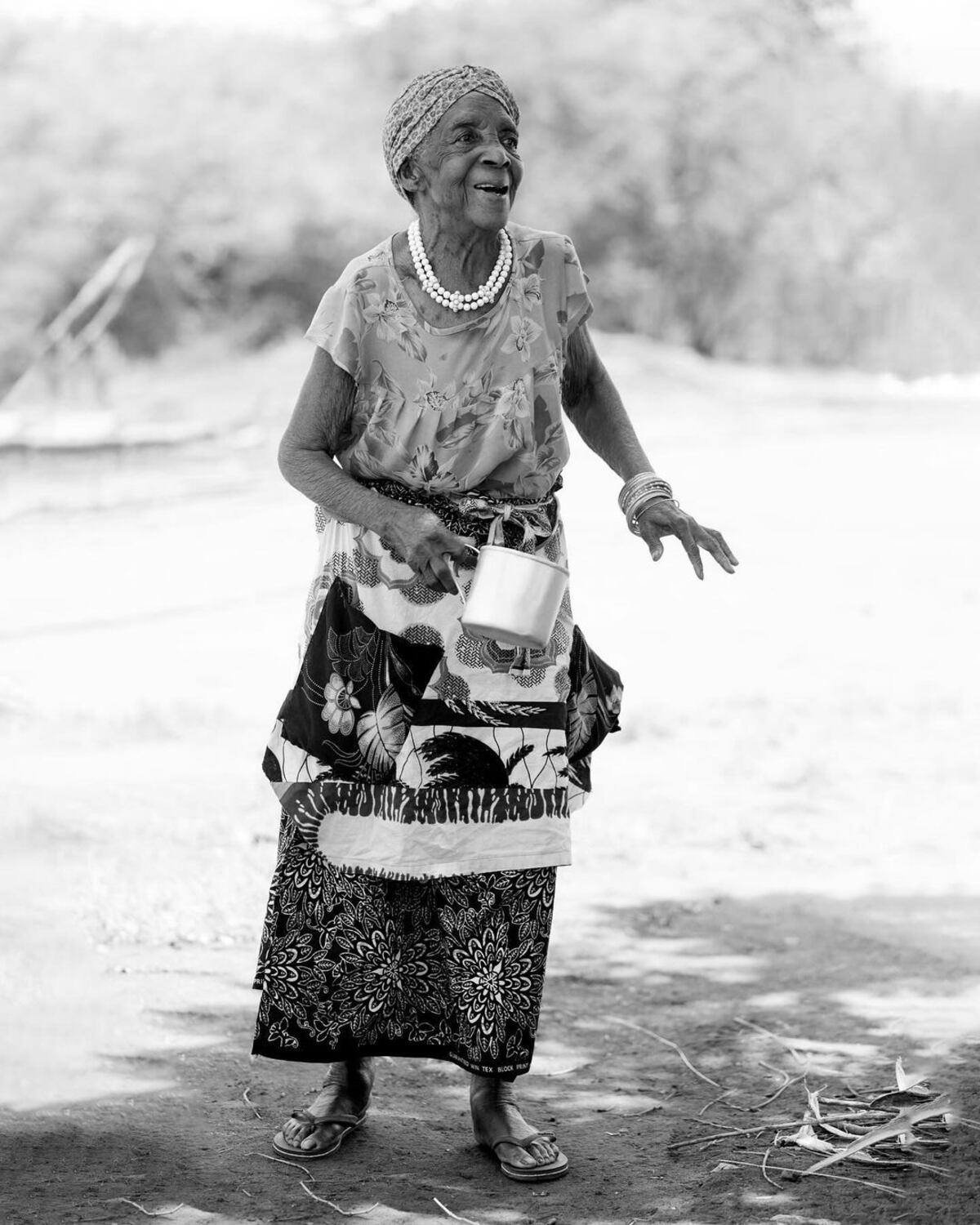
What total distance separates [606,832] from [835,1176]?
8.77 ft

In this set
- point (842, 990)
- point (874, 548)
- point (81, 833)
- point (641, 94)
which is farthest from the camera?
point (641, 94)

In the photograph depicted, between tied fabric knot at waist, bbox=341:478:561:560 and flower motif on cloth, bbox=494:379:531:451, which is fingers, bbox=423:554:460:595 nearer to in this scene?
tied fabric knot at waist, bbox=341:478:561:560

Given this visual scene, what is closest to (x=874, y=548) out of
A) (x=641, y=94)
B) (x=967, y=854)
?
(x=641, y=94)

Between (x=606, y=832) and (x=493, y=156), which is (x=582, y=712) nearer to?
(x=493, y=156)

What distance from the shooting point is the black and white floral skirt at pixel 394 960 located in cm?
303

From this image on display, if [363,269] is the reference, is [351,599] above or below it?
below

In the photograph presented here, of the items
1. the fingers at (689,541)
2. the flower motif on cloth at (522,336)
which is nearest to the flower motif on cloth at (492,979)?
the fingers at (689,541)

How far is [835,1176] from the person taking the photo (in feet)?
9.78

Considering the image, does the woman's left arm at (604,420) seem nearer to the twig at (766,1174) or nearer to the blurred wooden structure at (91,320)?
the twig at (766,1174)

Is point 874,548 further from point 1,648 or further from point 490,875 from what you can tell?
point 490,875

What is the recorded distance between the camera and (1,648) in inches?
348

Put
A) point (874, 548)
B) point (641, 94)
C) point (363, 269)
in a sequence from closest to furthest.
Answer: point (363, 269), point (874, 548), point (641, 94)

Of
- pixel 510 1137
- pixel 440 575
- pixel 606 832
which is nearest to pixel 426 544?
pixel 440 575

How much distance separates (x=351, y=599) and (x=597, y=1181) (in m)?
1.17
